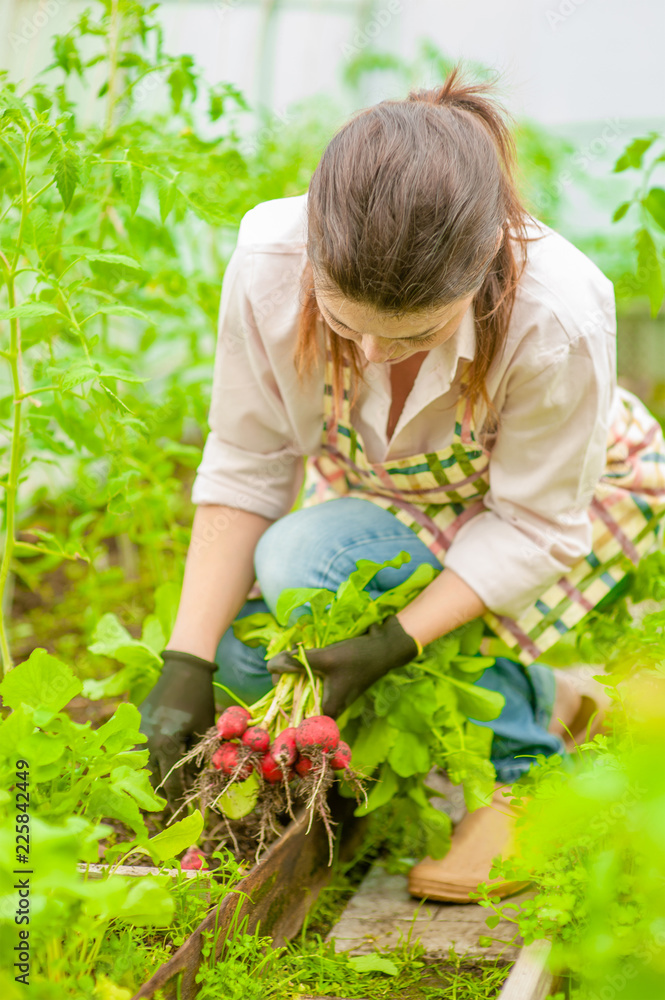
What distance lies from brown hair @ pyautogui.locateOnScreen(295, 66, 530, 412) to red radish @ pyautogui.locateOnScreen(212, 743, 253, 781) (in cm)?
64

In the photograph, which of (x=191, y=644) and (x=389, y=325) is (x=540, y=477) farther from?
(x=191, y=644)

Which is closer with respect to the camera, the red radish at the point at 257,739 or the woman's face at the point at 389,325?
the woman's face at the point at 389,325

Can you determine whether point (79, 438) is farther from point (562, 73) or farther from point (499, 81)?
point (562, 73)

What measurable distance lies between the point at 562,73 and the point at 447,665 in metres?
3.73

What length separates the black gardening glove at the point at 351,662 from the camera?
1.28 m

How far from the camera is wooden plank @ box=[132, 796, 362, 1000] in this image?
3.12ft

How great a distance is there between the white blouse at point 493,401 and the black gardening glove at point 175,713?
300mm

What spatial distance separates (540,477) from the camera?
1350 mm

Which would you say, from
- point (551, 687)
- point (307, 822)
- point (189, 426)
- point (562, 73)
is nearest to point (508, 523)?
point (551, 687)

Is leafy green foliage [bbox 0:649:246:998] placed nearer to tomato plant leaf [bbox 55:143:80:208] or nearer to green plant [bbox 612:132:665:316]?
tomato plant leaf [bbox 55:143:80:208]

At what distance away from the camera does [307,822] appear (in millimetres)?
1256

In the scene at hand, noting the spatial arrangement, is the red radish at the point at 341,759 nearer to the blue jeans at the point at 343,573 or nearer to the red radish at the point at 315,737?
the red radish at the point at 315,737
